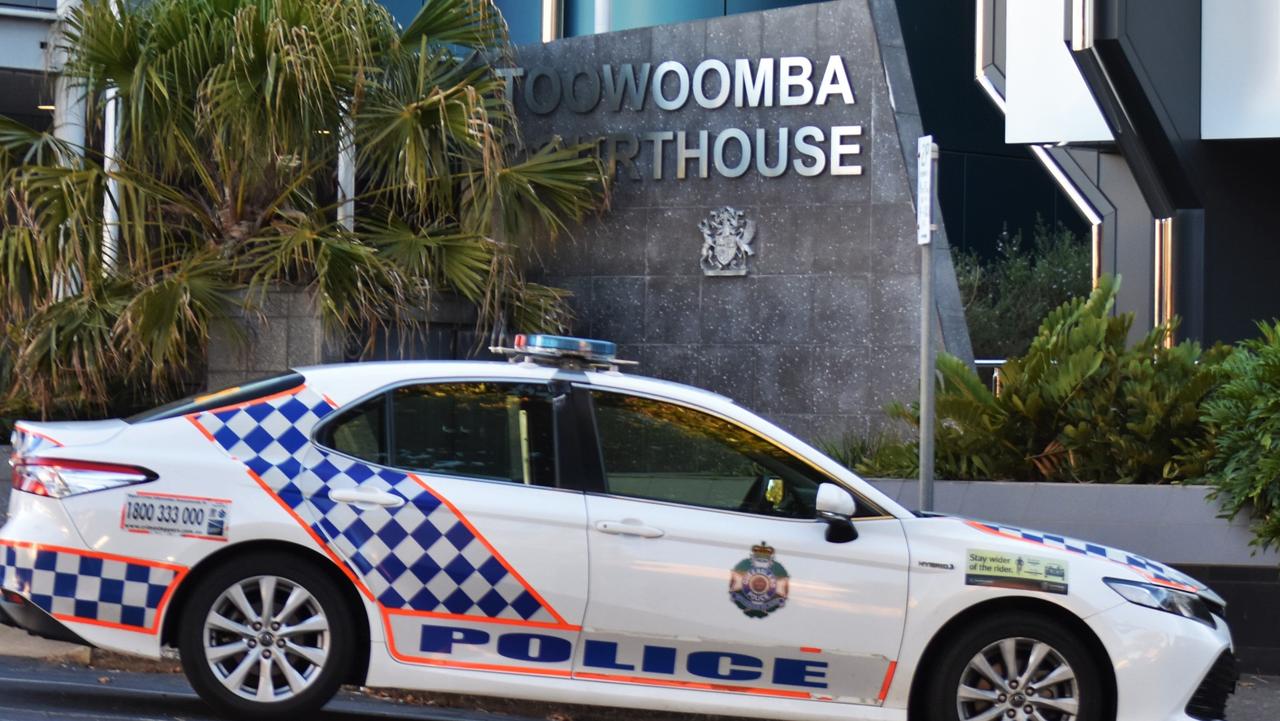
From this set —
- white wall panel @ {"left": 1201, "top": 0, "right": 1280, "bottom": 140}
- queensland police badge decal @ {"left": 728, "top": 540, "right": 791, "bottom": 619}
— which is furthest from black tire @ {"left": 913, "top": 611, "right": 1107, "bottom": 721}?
white wall panel @ {"left": 1201, "top": 0, "right": 1280, "bottom": 140}

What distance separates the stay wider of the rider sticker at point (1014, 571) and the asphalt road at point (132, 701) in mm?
2174

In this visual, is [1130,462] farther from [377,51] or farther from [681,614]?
[377,51]

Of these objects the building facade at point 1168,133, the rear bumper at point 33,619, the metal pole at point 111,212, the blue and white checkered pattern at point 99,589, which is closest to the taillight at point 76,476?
the blue and white checkered pattern at point 99,589

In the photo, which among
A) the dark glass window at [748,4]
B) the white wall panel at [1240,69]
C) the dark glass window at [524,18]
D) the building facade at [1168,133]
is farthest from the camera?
the dark glass window at [748,4]

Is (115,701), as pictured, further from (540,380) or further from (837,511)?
(837,511)

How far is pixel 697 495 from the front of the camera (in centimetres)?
639

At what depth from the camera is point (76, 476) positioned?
6.25m

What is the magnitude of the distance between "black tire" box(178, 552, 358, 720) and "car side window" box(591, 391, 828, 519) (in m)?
1.20

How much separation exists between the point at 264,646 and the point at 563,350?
1.72 metres

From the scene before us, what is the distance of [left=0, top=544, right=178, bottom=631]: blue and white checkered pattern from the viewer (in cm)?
617

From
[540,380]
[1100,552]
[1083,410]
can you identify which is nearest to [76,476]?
[540,380]

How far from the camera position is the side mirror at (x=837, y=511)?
6.14 metres

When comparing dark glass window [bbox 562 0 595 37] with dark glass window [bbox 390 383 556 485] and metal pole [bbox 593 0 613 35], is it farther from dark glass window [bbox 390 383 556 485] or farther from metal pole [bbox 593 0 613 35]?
dark glass window [bbox 390 383 556 485]

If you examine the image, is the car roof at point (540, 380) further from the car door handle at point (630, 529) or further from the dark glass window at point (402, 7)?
the dark glass window at point (402, 7)
